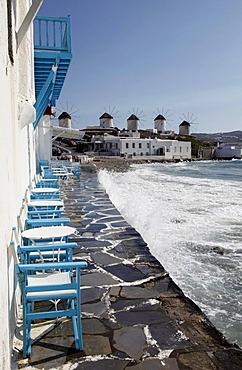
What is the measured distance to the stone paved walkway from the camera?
248 centimetres

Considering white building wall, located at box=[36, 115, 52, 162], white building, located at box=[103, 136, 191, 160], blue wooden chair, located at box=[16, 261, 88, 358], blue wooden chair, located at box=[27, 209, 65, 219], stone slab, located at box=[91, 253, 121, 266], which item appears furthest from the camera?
white building, located at box=[103, 136, 191, 160]

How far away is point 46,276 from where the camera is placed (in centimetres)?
302

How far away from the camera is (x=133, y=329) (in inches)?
114

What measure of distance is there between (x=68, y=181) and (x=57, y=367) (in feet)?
39.8

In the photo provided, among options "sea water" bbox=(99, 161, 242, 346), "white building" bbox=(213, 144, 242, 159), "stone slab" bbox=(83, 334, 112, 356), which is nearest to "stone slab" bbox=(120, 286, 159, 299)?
"sea water" bbox=(99, 161, 242, 346)

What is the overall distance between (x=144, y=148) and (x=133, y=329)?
2181 inches

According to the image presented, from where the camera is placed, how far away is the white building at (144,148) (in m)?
54.7

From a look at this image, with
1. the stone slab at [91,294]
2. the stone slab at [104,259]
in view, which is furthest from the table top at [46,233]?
the stone slab at [104,259]

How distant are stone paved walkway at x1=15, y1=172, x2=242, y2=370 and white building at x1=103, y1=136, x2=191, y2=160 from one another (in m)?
49.9

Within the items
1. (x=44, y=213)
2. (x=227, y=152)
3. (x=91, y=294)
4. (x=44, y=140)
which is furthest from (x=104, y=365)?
(x=227, y=152)

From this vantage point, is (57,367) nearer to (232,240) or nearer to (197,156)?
(232,240)

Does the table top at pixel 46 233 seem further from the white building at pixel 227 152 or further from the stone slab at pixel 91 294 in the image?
the white building at pixel 227 152

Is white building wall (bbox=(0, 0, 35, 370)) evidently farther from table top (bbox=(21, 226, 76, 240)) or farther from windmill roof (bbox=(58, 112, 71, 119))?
windmill roof (bbox=(58, 112, 71, 119))

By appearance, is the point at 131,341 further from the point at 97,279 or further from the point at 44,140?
the point at 44,140
